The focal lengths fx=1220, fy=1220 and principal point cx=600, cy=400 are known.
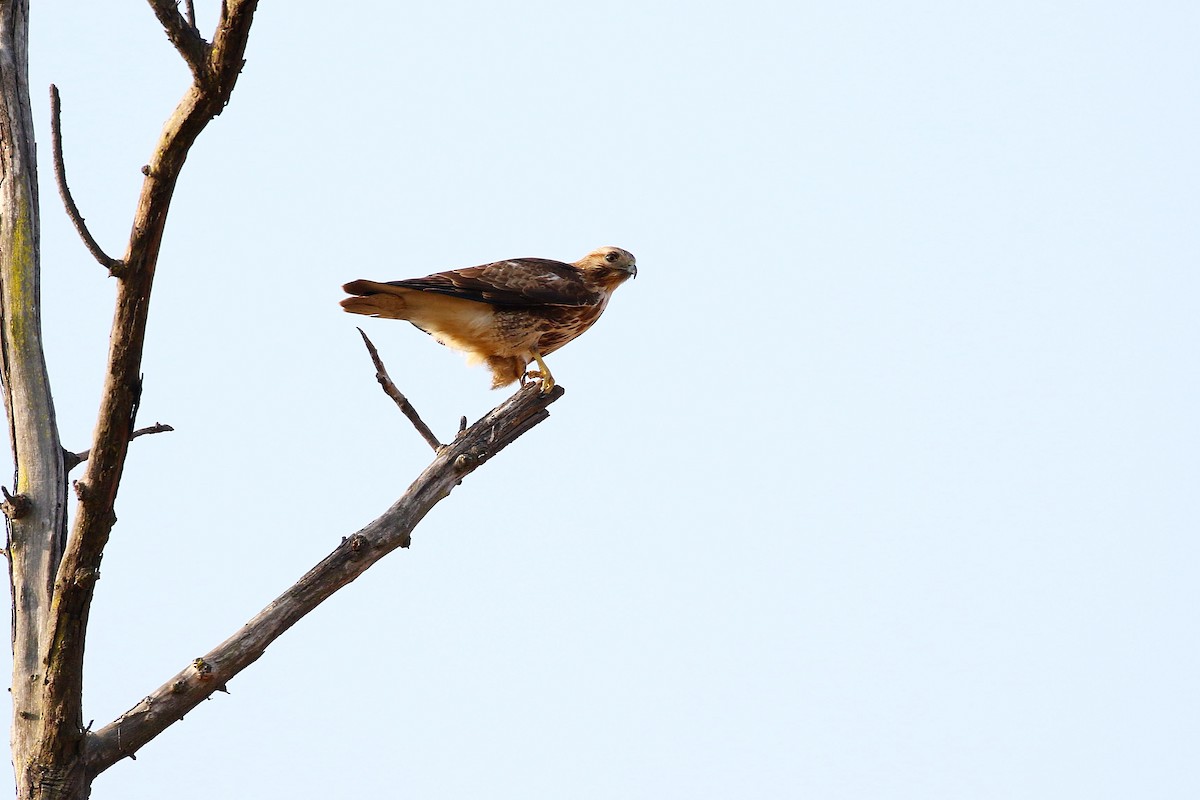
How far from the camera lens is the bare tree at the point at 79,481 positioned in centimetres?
309

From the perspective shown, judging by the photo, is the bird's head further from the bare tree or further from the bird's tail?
the bare tree

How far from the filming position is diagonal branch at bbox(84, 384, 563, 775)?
12.4ft

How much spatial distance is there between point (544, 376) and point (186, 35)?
3312mm

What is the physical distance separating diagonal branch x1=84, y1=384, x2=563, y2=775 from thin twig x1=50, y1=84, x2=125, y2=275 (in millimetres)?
1345

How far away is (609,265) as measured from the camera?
7660mm

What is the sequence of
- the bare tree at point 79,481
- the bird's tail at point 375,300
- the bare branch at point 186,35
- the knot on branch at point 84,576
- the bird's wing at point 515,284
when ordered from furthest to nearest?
1. the bird's wing at point 515,284
2. the bird's tail at point 375,300
3. the knot on branch at point 84,576
4. the bare tree at point 79,481
5. the bare branch at point 186,35

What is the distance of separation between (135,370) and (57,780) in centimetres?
132

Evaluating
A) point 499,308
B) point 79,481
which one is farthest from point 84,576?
point 499,308

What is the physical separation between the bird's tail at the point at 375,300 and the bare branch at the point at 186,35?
3.22 metres

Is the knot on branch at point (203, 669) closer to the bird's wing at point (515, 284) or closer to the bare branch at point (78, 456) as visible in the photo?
the bare branch at point (78, 456)

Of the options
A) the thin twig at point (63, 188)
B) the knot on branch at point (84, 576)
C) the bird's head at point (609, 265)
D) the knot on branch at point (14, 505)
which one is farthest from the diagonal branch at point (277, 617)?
the bird's head at point (609, 265)

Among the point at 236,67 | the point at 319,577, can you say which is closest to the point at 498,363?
the point at 319,577

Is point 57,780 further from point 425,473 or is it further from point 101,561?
point 425,473

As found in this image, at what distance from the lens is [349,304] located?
6305 millimetres
